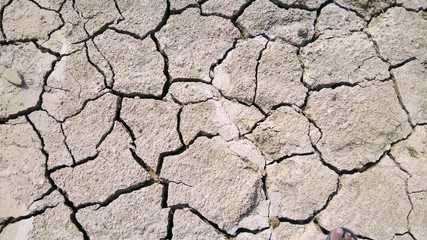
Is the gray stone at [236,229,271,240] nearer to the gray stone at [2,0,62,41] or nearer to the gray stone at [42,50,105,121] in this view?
the gray stone at [42,50,105,121]

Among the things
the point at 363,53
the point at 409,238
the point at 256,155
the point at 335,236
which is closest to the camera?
the point at 335,236

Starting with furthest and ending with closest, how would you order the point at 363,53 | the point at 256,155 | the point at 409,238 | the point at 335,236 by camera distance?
the point at 363,53, the point at 256,155, the point at 409,238, the point at 335,236

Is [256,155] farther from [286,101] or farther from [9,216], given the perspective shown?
[9,216]

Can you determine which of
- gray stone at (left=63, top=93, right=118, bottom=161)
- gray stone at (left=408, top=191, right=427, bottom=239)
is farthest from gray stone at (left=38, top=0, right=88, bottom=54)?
gray stone at (left=408, top=191, right=427, bottom=239)

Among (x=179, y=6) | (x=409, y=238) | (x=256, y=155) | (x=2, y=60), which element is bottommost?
(x=409, y=238)

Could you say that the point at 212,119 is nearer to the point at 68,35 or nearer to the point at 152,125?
the point at 152,125

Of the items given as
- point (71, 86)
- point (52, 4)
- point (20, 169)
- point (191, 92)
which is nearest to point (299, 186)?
point (191, 92)

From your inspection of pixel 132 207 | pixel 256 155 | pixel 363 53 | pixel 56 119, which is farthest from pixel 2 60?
pixel 363 53
